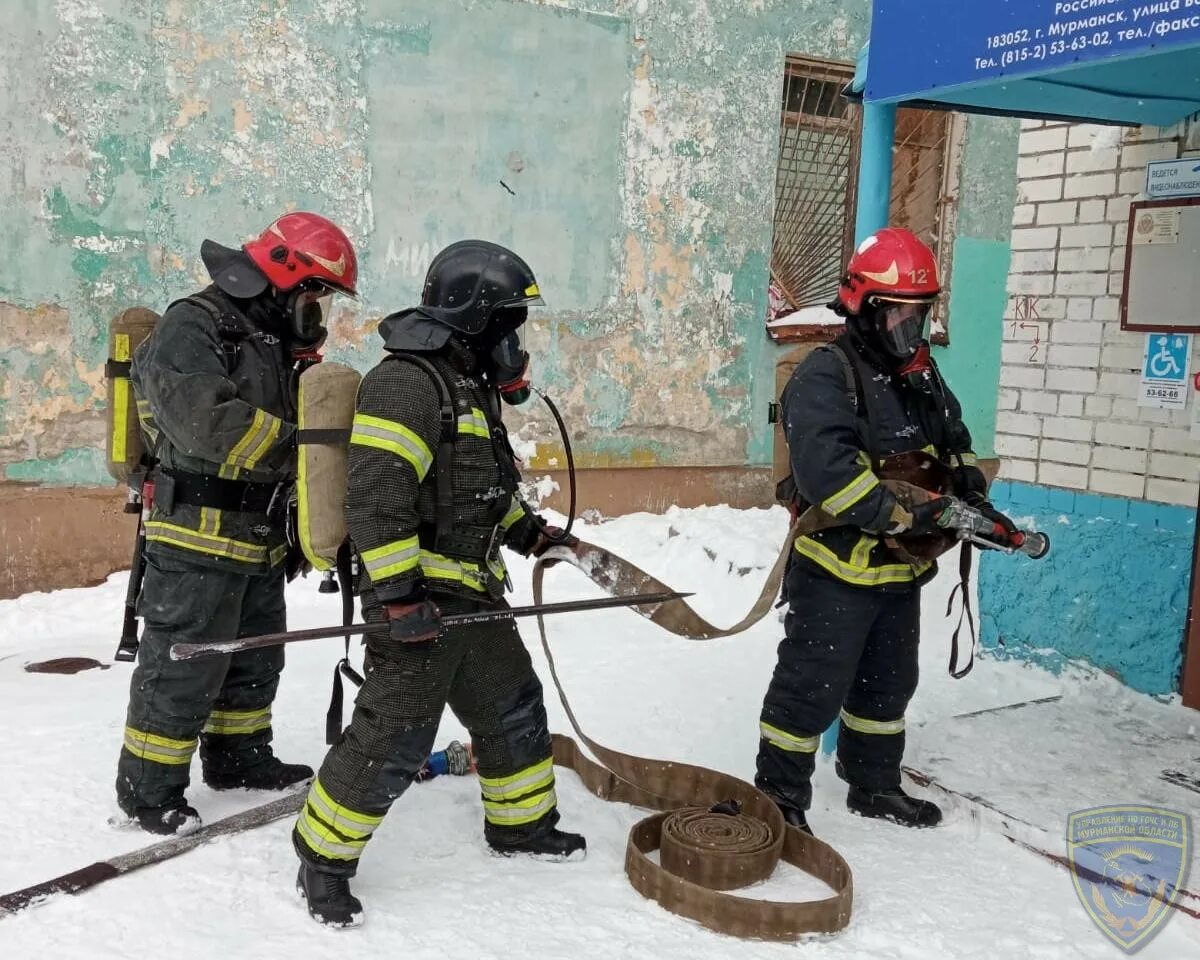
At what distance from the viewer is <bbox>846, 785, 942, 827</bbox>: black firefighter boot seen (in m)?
3.80

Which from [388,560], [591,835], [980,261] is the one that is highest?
[980,261]

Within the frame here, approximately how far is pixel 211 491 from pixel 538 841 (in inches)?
60.9

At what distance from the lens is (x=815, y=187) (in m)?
8.73

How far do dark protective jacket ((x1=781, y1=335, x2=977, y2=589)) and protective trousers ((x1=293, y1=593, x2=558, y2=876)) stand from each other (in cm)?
109

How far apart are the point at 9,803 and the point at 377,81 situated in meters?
4.75

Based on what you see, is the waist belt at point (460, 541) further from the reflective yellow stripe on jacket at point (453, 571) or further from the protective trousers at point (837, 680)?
the protective trousers at point (837, 680)

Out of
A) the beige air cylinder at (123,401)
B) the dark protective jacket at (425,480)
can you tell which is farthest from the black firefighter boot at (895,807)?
the beige air cylinder at (123,401)

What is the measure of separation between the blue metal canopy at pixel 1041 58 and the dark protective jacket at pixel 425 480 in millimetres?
1922

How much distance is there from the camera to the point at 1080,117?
15.3ft

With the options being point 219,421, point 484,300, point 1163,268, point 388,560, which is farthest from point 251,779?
point 1163,268

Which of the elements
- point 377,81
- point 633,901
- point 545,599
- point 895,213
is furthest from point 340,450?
point 895,213

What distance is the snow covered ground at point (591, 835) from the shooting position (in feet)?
9.73

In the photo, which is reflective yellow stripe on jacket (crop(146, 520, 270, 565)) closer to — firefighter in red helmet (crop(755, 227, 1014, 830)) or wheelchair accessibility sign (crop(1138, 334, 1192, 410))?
firefighter in red helmet (crop(755, 227, 1014, 830))

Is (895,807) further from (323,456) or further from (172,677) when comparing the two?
(172,677)
